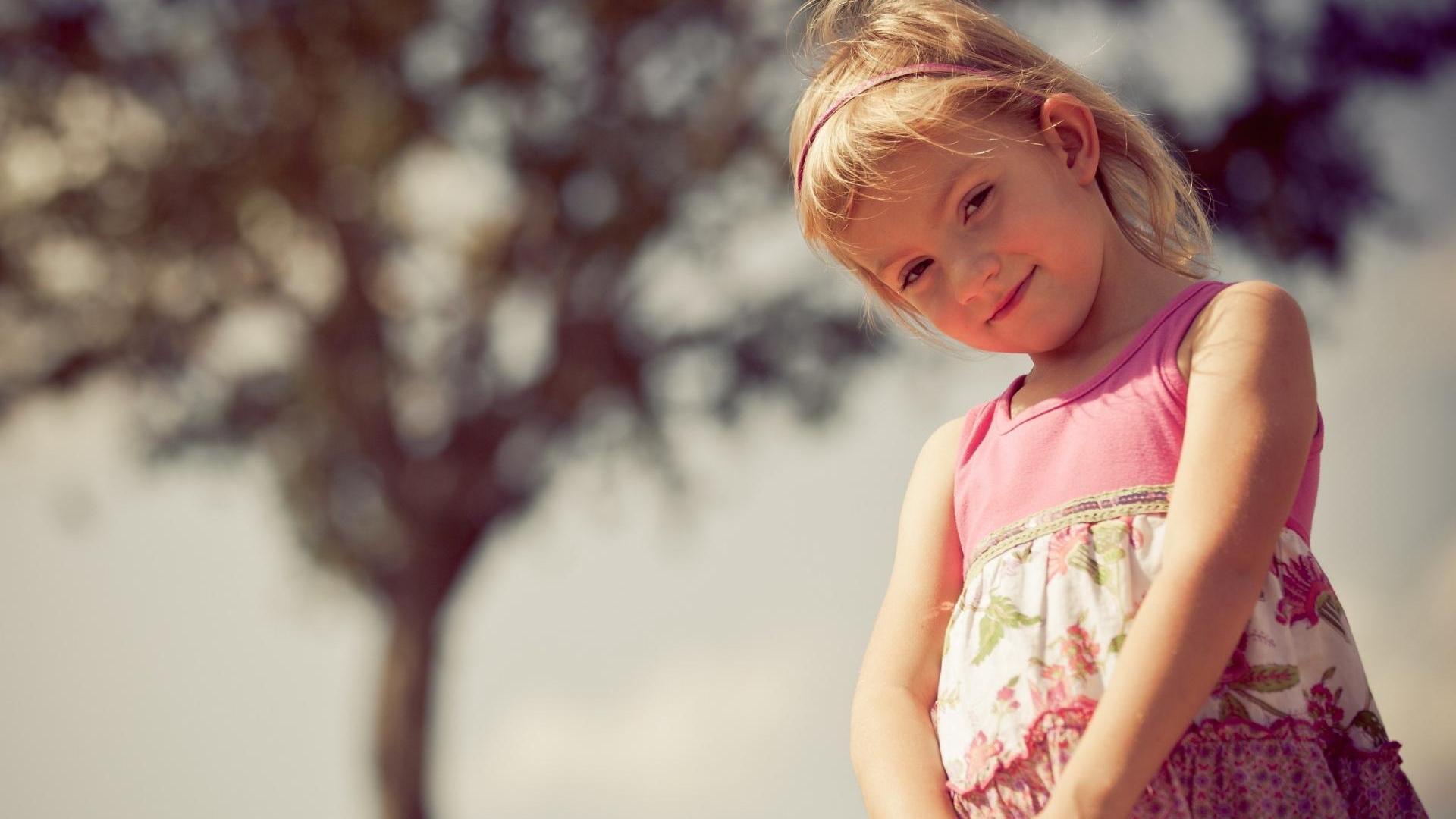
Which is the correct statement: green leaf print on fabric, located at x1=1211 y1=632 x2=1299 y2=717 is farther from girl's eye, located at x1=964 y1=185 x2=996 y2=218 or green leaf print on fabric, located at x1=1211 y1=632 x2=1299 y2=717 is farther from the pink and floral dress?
girl's eye, located at x1=964 y1=185 x2=996 y2=218

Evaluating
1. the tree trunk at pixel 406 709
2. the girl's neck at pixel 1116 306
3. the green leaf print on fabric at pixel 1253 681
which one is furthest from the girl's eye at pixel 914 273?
the tree trunk at pixel 406 709

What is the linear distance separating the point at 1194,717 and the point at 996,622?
0.46ft

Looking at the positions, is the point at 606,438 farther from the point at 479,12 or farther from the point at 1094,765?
the point at 1094,765

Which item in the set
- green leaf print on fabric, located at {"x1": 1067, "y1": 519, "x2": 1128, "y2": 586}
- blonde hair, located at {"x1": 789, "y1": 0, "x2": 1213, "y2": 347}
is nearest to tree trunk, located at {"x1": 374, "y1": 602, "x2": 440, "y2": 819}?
blonde hair, located at {"x1": 789, "y1": 0, "x2": 1213, "y2": 347}

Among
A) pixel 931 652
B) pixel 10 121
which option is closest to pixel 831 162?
pixel 931 652

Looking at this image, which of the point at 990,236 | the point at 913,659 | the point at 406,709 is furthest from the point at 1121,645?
the point at 406,709

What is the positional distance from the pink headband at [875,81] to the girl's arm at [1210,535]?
0.92 ft

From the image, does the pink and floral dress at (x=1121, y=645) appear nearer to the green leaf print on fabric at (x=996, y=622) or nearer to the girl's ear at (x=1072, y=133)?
the green leaf print on fabric at (x=996, y=622)

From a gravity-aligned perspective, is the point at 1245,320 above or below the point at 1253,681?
above

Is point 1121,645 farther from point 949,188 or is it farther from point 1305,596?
point 949,188

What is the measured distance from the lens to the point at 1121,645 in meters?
0.81

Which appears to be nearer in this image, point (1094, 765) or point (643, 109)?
point (1094, 765)

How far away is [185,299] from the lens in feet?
18.4

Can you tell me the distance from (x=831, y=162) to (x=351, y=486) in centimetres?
517
